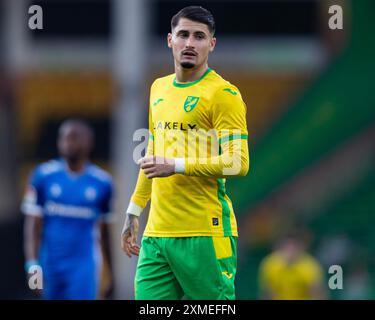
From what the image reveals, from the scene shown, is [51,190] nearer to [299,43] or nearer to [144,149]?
[144,149]

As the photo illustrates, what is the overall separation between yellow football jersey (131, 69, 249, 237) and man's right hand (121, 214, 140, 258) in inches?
5.3

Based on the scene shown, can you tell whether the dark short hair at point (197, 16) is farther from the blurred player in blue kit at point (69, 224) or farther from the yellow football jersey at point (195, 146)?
the blurred player in blue kit at point (69, 224)

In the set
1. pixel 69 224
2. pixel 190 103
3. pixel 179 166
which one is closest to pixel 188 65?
pixel 190 103

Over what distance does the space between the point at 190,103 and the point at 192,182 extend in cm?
46

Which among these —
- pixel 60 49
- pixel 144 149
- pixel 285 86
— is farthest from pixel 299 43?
pixel 144 149

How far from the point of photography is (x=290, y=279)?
49.4ft

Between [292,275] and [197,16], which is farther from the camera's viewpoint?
[292,275]

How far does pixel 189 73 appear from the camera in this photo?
6430 millimetres

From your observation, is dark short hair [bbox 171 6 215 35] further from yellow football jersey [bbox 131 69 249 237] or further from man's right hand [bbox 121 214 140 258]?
man's right hand [bbox 121 214 140 258]

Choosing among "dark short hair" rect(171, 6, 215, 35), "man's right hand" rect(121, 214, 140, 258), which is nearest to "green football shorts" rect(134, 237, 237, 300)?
"man's right hand" rect(121, 214, 140, 258)

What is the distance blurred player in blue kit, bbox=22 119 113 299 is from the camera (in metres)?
10.0

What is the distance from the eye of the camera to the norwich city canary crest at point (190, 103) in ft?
20.8

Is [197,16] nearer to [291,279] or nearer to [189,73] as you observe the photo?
[189,73]
